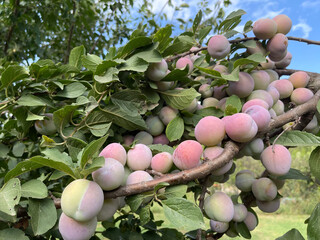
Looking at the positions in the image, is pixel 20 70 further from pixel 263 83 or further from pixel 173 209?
pixel 263 83

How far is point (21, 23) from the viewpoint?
2.26 m

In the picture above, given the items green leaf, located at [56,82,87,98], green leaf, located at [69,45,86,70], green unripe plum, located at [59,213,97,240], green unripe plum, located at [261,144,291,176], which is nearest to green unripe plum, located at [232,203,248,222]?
green unripe plum, located at [261,144,291,176]

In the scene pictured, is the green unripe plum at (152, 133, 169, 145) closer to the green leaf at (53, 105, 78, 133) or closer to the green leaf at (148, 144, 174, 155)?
the green leaf at (148, 144, 174, 155)

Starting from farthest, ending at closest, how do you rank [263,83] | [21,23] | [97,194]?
[21,23], [263,83], [97,194]

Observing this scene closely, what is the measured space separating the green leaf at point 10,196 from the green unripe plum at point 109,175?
15 cm

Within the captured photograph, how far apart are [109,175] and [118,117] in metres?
0.21

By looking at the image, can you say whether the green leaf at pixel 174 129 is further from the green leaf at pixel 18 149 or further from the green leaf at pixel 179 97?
the green leaf at pixel 18 149

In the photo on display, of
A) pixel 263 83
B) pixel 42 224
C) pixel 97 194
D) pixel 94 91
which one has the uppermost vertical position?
pixel 263 83

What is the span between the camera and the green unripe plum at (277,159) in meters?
0.60

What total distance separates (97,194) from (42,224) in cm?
16

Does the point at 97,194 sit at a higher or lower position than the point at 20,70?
lower

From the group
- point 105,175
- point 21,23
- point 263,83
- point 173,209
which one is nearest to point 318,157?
point 263,83

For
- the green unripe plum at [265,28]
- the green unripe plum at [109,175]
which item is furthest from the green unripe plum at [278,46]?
the green unripe plum at [109,175]

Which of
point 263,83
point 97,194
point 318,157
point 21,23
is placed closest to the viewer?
point 97,194
